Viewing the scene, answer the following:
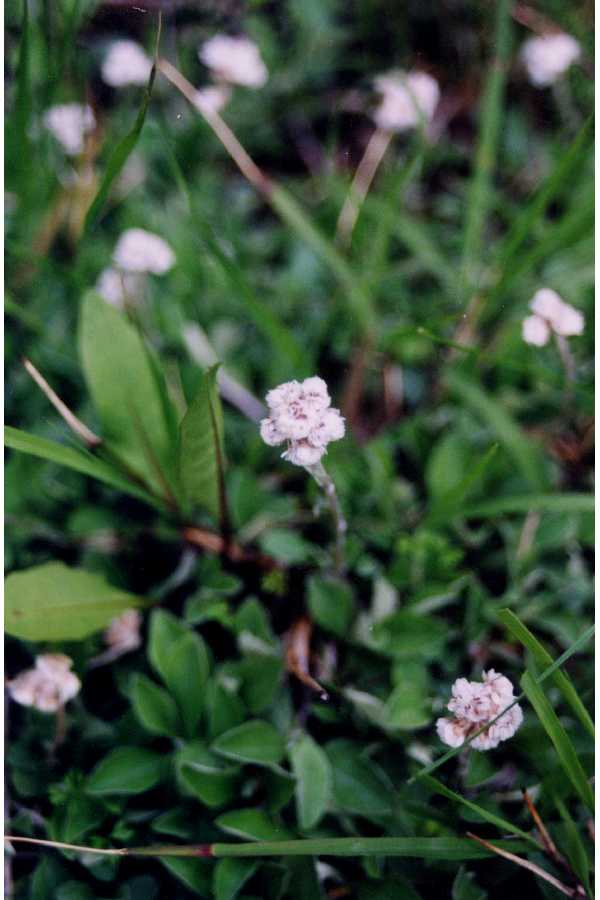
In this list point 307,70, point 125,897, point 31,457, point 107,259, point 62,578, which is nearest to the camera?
point 125,897

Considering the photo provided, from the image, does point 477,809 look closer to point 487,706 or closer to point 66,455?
point 487,706

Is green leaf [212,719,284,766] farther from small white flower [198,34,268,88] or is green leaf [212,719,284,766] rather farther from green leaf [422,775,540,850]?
small white flower [198,34,268,88]

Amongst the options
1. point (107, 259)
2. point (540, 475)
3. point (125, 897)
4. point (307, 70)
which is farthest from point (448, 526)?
point (307, 70)

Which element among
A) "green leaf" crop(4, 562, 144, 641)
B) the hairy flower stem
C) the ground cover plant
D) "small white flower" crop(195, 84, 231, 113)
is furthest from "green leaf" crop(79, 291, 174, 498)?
"small white flower" crop(195, 84, 231, 113)

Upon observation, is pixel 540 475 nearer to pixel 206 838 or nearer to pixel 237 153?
pixel 206 838

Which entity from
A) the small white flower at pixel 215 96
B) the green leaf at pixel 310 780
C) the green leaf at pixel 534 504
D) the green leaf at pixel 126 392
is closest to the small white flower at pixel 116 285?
the green leaf at pixel 126 392
